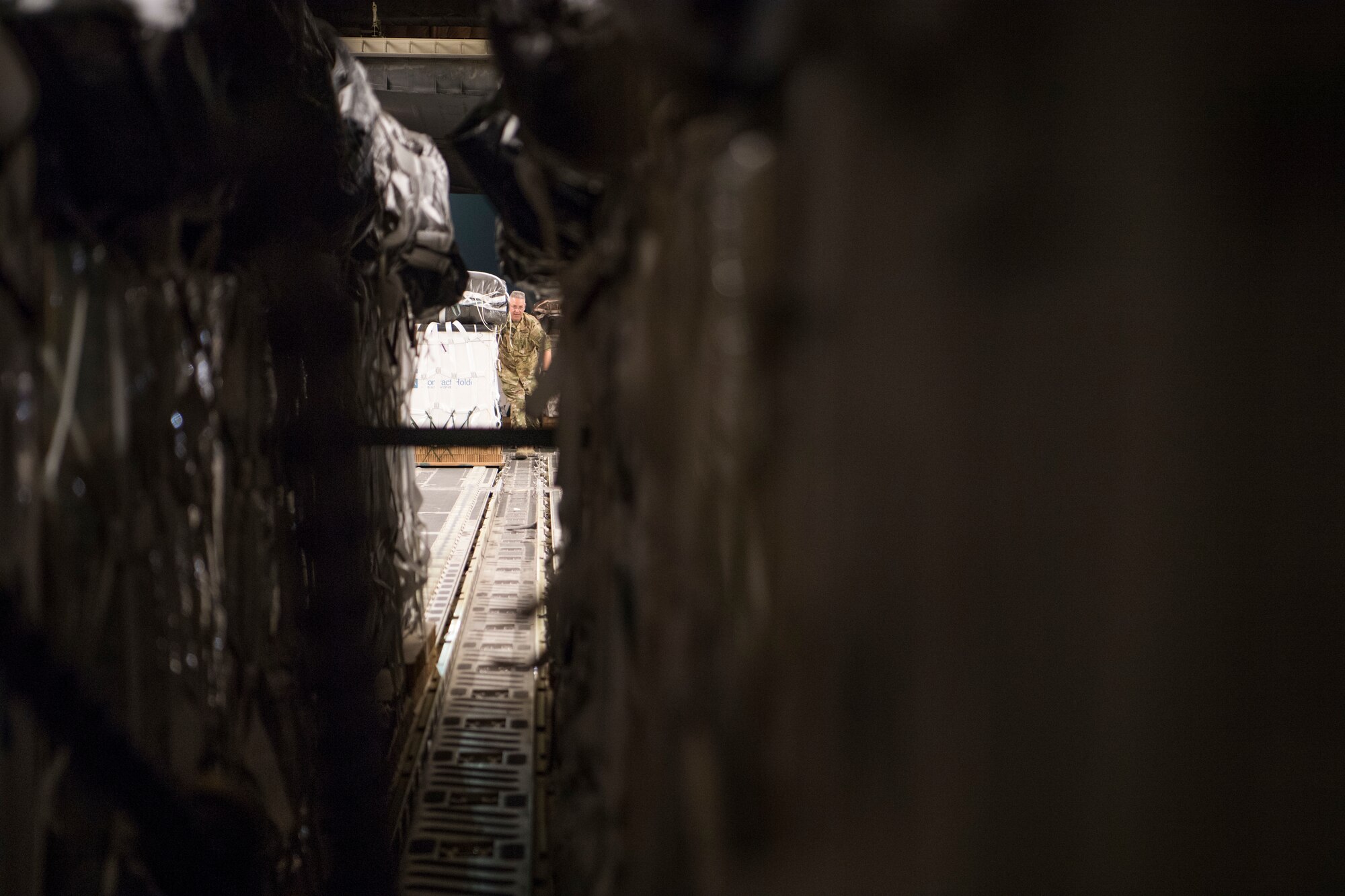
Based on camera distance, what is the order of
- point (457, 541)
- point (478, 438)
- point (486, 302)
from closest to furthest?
point (478, 438), point (457, 541), point (486, 302)

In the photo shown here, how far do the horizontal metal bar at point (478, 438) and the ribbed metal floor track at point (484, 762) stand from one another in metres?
0.20

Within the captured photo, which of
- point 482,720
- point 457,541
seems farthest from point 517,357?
point 482,720

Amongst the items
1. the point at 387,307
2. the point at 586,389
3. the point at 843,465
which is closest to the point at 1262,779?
the point at 843,465

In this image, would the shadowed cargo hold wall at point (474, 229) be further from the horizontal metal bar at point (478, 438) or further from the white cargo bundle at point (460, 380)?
the horizontal metal bar at point (478, 438)

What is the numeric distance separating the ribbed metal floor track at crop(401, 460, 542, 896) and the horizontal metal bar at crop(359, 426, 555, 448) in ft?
0.66

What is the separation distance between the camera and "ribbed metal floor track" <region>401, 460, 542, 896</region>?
3.53 ft

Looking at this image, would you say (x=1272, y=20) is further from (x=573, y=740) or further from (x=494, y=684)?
(x=494, y=684)

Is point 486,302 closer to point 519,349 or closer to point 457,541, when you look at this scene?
point 519,349

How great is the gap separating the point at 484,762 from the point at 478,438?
2.26 feet

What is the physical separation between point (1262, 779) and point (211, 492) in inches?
30.7

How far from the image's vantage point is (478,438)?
915 millimetres

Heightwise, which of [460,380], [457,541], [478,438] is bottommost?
[457,541]

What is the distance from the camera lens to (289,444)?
88 centimetres

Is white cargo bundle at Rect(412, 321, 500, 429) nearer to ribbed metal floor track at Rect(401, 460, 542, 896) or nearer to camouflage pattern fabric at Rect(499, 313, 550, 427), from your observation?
camouflage pattern fabric at Rect(499, 313, 550, 427)
